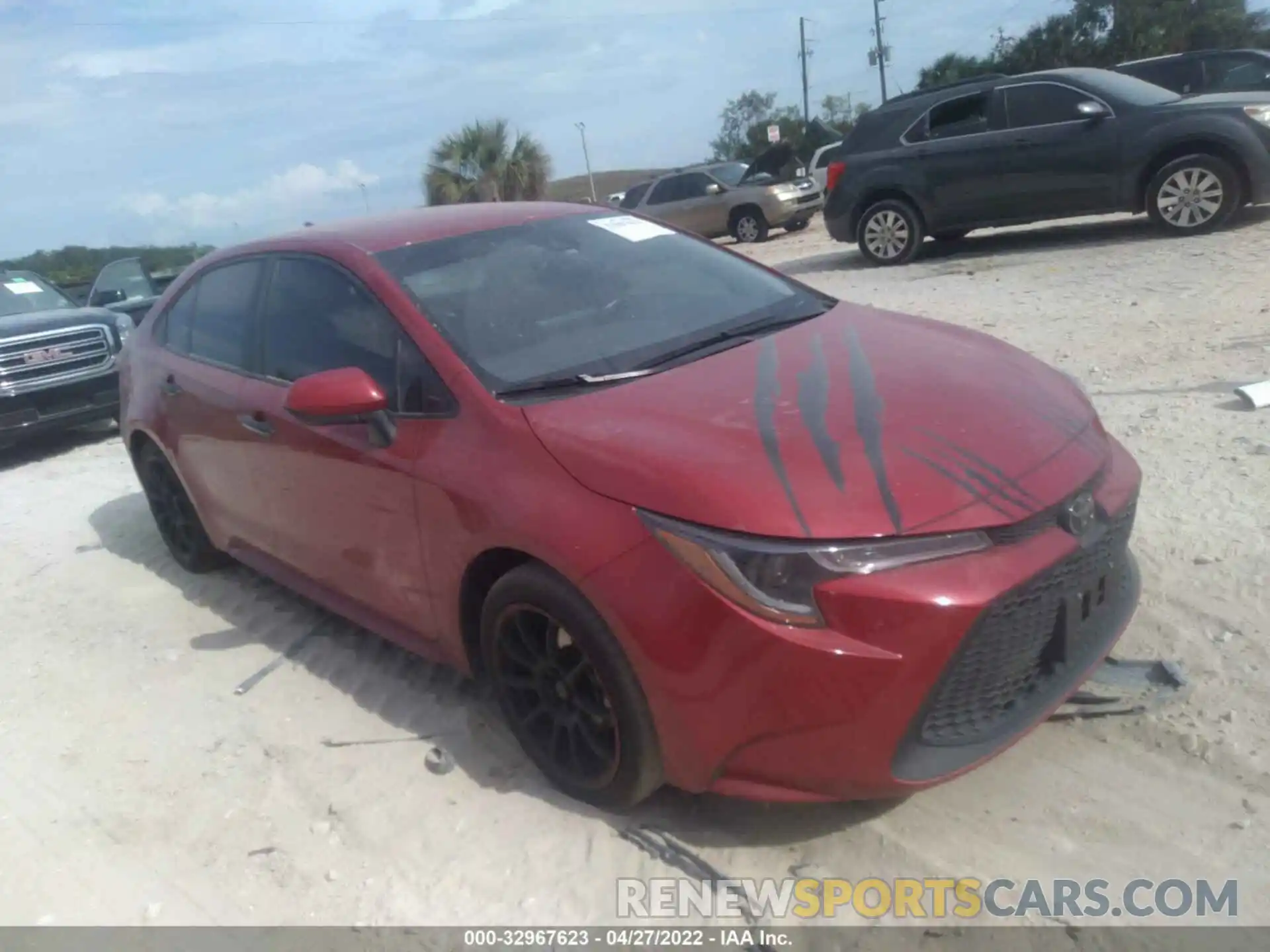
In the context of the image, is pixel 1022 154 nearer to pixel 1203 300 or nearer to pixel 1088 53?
pixel 1203 300

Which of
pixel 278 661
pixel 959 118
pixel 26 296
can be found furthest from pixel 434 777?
pixel 959 118

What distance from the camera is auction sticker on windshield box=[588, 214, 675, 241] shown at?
13.7 ft

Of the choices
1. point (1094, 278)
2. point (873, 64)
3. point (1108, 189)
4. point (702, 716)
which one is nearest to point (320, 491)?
point (702, 716)

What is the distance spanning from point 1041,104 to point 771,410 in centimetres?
915

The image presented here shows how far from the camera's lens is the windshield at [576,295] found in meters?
3.37

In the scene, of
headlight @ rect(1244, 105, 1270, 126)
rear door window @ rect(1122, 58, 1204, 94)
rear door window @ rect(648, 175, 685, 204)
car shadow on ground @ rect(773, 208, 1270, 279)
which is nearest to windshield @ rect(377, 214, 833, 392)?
car shadow on ground @ rect(773, 208, 1270, 279)

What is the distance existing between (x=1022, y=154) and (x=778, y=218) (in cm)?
789

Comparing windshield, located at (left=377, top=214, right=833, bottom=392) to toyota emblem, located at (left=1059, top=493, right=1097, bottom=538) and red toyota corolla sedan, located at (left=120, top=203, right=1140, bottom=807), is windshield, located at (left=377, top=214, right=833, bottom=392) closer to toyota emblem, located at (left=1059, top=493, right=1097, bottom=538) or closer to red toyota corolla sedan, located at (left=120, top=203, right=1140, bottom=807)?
red toyota corolla sedan, located at (left=120, top=203, right=1140, bottom=807)

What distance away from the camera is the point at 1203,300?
7582 mm

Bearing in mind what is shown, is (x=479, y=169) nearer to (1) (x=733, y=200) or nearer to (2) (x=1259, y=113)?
(1) (x=733, y=200)

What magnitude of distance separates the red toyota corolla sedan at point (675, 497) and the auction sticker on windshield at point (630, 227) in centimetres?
3

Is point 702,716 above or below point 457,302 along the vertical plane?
below

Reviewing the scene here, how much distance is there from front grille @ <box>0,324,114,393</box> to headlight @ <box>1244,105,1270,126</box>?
10.1 metres

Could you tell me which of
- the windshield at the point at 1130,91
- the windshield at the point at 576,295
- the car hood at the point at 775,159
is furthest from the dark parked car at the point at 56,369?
the car hood at the point at 775,159
